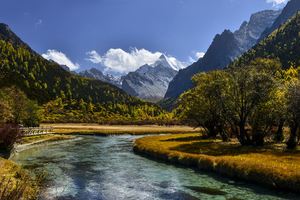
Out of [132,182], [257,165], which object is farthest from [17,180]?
[257,165]

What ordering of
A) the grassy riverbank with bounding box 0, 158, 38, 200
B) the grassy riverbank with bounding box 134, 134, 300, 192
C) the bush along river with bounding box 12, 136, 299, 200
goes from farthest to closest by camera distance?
the grassy riverbank with bounding box 134, 134, 300, 192
the bush along river with bounding box 12, 136, 299, 200
the grassy riverbank with bounding box 0, 158, 38, 200

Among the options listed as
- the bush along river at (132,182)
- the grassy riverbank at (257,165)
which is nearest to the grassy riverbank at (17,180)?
the bush along river at (132,182)

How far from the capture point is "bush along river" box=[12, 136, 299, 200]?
32.8 meters

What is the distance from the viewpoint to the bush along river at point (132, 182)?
32812mm

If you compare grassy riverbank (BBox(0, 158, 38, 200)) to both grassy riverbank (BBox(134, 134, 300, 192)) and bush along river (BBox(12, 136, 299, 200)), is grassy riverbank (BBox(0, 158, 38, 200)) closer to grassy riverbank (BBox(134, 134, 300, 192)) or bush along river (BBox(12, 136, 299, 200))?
bush along river (BBox(12, 136, 299, 200))

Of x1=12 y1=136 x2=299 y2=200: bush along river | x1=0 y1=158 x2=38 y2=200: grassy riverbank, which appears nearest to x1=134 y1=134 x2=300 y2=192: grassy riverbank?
x1=12 y1=136 x2=299 y2=200: bush along river

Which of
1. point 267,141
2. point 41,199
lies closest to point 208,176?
point 41,199

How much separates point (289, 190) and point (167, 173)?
1517cm

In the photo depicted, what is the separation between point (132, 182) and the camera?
3950cm

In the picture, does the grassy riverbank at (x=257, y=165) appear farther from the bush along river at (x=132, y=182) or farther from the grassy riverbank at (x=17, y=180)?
the grassy riverbank at (x=17, y=180)

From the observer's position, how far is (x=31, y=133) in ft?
310

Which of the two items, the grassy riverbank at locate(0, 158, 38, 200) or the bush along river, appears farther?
the bush along river

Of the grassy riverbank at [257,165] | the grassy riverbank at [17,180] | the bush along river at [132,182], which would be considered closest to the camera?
the grassy riverbank at [17,180]

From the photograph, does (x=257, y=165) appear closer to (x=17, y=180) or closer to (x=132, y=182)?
(x=132, y=182)
